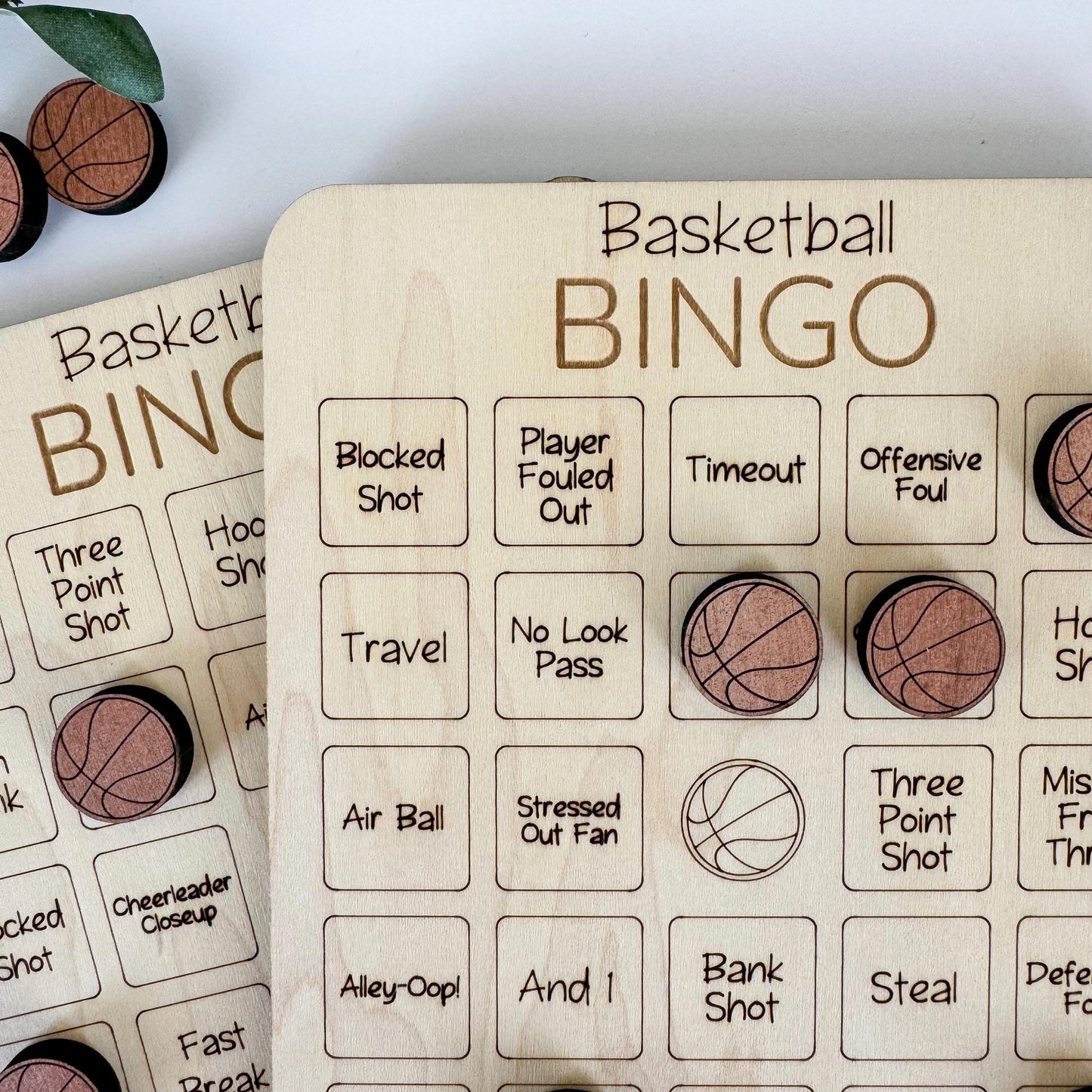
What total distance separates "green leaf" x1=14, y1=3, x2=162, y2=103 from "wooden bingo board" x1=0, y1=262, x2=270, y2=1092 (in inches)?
6.3

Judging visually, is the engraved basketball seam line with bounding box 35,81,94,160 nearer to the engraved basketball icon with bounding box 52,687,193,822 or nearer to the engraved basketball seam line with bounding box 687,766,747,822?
the engraved basketball icon with bounding box 52,687,193,822

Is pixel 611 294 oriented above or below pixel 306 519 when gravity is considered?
above

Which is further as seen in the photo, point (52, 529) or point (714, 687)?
point (52, 529)

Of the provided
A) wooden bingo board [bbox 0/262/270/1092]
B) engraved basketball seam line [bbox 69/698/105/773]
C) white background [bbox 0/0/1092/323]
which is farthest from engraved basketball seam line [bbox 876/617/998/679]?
engraved basketball seam line [bbox 69/698/105/773]

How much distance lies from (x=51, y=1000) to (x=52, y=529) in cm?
40

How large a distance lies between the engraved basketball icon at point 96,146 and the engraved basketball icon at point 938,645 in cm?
70

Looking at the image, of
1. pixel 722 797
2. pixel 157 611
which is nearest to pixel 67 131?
pixel 157 611

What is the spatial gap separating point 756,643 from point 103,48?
2.22ft

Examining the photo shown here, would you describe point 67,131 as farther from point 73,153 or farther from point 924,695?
point 924,695

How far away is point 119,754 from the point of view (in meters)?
0.73

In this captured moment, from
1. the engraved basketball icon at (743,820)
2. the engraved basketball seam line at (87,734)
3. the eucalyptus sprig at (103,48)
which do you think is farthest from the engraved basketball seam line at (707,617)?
the eucalyptus sprig at (103,48)

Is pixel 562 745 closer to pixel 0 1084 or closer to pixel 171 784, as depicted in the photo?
pixel 171 784

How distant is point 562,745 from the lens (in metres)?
0.71

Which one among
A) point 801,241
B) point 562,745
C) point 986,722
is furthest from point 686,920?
point 801,241
